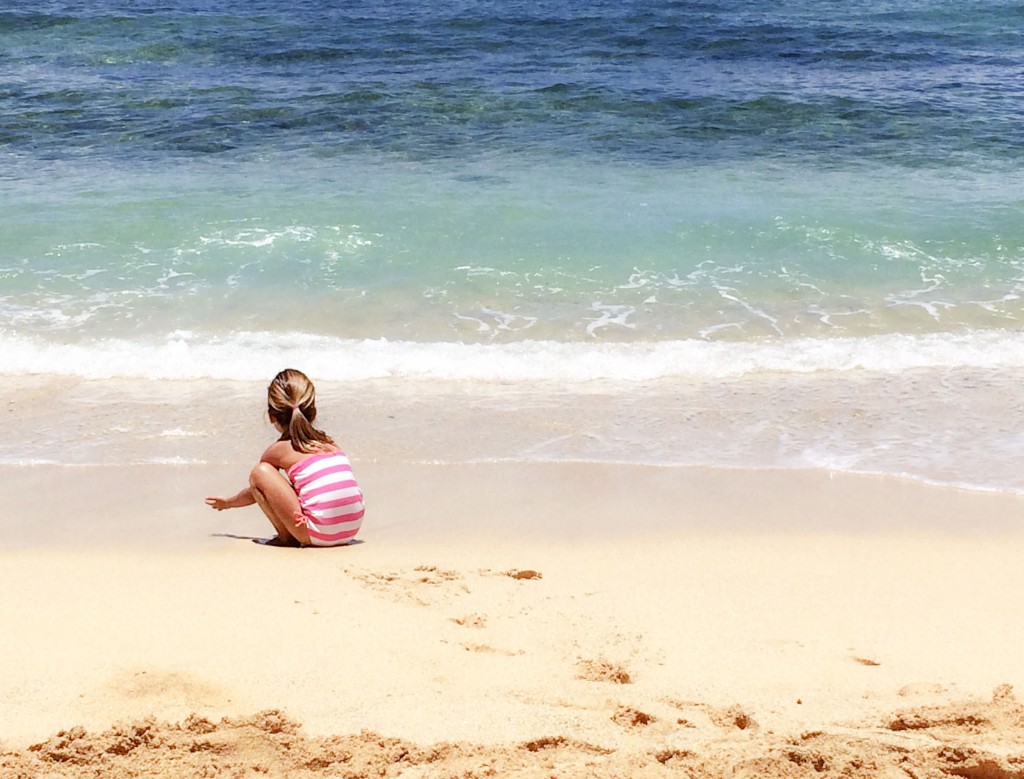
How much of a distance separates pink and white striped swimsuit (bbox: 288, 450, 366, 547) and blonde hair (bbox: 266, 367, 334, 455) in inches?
3.9

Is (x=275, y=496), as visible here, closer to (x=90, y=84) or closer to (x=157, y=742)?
(x=157, y=742)

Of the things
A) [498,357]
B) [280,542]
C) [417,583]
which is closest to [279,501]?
[280,542]

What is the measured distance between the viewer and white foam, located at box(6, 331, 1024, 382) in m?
7.53

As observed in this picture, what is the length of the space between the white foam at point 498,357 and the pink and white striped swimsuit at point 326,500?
2.69 meters

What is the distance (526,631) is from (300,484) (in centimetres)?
147

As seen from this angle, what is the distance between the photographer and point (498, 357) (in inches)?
307

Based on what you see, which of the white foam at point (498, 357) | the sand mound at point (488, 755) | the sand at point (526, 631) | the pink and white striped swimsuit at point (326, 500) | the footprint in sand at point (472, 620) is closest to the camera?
the sand mound at point (488, 755)

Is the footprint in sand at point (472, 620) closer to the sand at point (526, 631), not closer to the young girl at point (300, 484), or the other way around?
the sand at point (526, 631)

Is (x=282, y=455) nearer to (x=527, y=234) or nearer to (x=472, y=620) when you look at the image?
(x=472, y=620)

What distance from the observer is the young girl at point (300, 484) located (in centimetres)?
475

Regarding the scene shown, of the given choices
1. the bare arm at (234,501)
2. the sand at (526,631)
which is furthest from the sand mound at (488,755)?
the bare arm at (234,501)

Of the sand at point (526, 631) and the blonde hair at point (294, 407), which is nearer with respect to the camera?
the sand at point (526, 631)

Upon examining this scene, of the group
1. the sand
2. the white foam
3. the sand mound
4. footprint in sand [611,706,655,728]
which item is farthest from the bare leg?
the white foam

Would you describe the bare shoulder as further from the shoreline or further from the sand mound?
the sand mound
